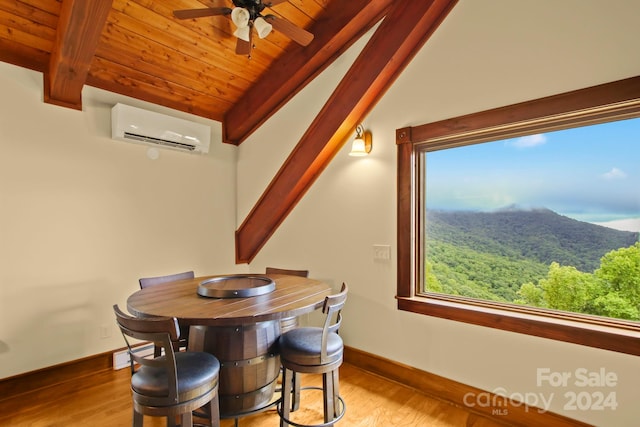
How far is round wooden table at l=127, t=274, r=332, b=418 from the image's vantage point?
183cm

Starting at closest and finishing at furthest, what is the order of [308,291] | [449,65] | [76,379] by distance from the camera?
[308,291] < [449,65] < [76,379]

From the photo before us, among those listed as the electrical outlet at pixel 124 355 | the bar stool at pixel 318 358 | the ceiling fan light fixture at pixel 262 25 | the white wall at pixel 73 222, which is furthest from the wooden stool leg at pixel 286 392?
the ceiling fan light fixture at pixel 262 25

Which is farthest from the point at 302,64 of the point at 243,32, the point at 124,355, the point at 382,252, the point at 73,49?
the point at 124,355

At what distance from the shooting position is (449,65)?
2.53 m

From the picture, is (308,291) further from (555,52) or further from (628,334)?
(555,52)

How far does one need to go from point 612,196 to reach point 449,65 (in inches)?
54.9

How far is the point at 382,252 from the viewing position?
2.89 m

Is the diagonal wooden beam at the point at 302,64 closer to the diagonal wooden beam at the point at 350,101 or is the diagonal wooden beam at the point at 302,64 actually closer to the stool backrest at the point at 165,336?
the diagonal wooden beam at the point at 350,101

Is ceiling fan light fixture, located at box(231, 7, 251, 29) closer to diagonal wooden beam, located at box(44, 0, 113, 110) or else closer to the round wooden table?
diagonal wooden beam, located at box(44, 0, 113, 110)

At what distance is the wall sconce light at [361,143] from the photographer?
293 cm

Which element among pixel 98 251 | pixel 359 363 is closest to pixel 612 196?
pixel 359 363

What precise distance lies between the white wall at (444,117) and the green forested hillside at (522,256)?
0.29m

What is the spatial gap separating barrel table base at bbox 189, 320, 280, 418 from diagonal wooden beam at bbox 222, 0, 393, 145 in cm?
241

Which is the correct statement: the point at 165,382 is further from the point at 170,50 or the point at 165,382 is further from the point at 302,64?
the point at 302,64
